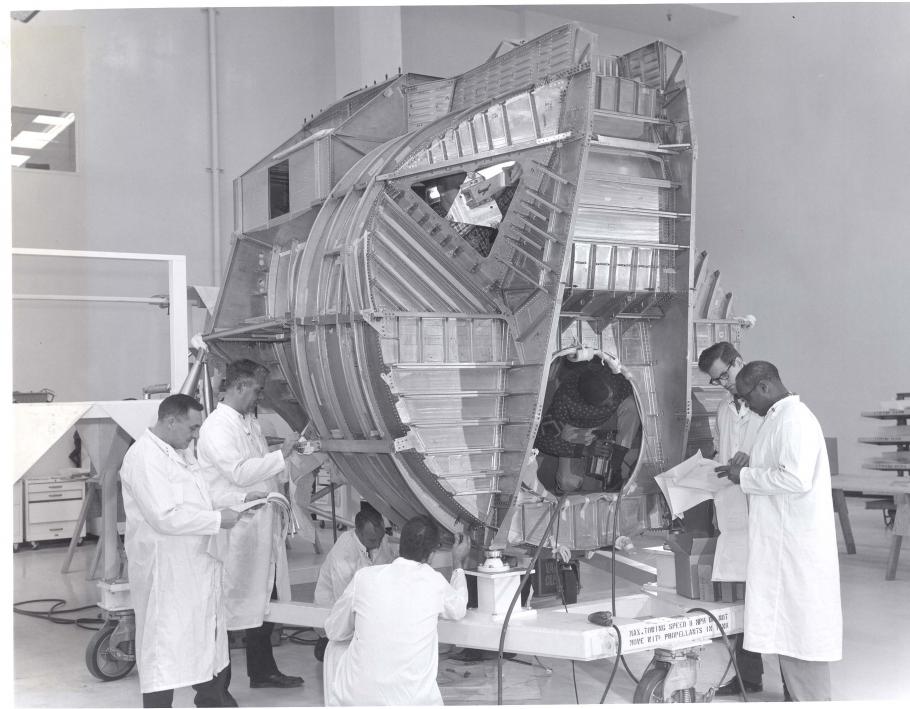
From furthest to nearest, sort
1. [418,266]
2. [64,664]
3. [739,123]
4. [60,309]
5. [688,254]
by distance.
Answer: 1. [739,123]
2. [60,309]
3. [64,664]
4. [688,254]
5. [418,266]

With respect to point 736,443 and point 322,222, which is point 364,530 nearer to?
point 322,222

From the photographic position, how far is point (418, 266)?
4.86m

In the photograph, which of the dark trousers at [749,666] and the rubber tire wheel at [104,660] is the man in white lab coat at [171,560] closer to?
the rubber tire wheel at [104,660]

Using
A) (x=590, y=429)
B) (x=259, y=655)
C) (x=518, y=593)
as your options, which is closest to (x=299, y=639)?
(x=259, y=655)

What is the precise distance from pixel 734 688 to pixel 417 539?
234cm

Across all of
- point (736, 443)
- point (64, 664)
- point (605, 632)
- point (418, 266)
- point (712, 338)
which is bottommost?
point (64, 664)

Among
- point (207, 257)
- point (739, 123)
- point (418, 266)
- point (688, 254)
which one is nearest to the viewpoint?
point (418, 266)

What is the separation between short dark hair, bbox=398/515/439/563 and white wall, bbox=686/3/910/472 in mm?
9426

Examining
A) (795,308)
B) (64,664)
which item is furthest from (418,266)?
(795,308)

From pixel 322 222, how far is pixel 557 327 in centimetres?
155

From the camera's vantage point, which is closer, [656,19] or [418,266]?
[418,266]

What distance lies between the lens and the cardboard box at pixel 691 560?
4.83 metres

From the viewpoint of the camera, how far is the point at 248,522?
17.6 ft

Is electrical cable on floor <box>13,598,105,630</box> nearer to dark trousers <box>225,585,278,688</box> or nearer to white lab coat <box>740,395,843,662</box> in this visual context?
dark trousers <box>225,585,278,688</box>
